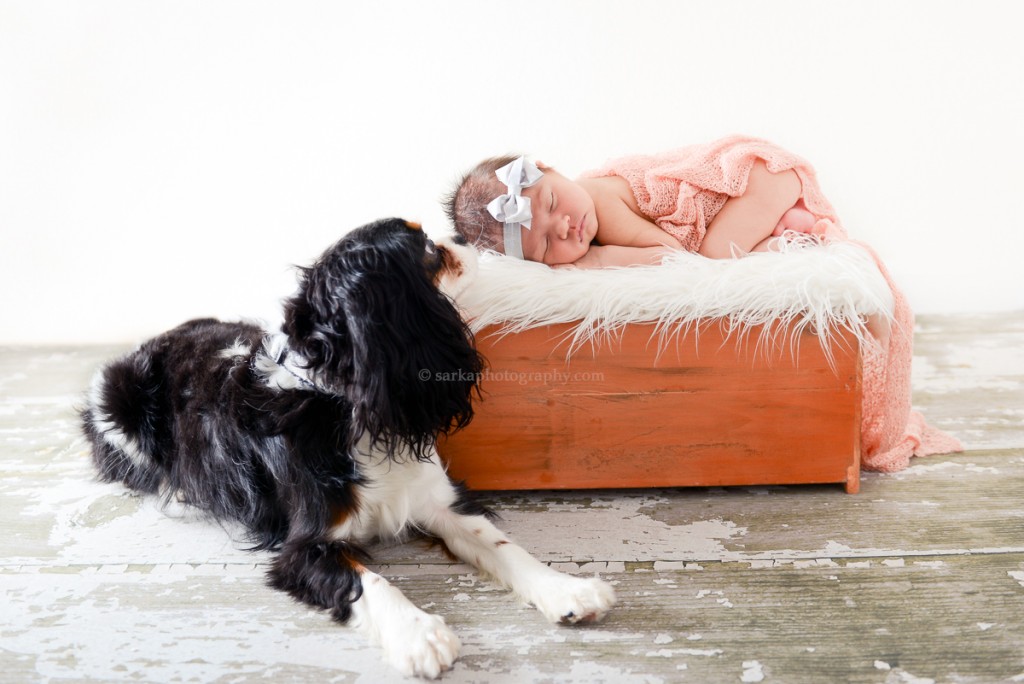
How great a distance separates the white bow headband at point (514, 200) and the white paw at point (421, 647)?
38.9 inches

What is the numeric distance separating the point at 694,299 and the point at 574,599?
682mm

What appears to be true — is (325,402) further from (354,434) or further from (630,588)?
(630,588)

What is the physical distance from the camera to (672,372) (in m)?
1.75

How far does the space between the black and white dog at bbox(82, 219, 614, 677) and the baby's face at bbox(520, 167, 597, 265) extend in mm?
371

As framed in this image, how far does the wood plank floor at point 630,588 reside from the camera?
1.27 m

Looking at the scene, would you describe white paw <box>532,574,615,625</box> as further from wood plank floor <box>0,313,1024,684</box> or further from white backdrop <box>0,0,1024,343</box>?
white backdrop <box>0,0,1024,343</box>

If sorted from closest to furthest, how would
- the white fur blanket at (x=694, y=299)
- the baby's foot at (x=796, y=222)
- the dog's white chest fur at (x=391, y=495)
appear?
the dog's white chest fur at (x=391, y=495)
the white fur blanket at (x=694, y=299)
the baby's foot at (x=796, y=222)

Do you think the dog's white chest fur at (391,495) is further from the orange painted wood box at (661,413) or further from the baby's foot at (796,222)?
the baby's foot at (796,222)

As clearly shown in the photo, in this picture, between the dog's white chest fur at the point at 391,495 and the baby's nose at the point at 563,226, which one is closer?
the dog's white chest fur at the point at 391,495

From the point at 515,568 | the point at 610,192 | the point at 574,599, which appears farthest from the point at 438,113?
the point at 574,599

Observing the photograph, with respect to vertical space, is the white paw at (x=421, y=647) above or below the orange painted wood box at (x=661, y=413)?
below

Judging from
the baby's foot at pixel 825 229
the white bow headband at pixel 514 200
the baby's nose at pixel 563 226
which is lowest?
the baby's foot at pixel 825 229

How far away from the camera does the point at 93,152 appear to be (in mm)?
3146

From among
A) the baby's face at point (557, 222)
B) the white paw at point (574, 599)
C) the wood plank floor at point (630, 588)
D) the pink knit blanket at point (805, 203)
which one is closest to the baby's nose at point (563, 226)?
the baby's face at point (557, 222)
